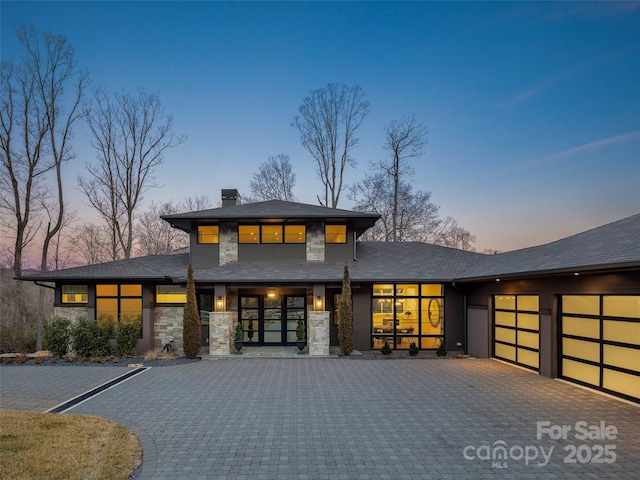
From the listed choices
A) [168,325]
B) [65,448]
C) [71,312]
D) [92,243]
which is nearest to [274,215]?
[168,325]

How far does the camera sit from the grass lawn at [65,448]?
13.7ft

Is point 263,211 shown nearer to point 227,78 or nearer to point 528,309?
point 227,78

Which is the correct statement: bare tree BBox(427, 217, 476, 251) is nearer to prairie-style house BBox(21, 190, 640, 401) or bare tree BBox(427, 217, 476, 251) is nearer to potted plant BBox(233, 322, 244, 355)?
prairie-style house BBox(21, 190, 640, 401)

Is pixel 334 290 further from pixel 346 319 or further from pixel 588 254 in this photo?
pixel 588 254

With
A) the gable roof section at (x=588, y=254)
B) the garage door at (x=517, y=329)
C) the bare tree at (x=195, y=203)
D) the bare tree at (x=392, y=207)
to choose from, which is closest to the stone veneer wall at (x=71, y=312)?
the gable roof section at (x=588, y=254)

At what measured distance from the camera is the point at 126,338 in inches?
454

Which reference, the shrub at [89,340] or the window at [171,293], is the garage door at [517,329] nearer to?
the window at [171,293]

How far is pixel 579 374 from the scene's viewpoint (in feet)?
26.0

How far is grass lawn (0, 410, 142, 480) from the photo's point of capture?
416cm

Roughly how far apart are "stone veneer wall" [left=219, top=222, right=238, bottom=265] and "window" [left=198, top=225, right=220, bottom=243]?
0.22 meters

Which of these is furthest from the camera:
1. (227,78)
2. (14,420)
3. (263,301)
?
(227,78)

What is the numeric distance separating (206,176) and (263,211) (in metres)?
14.8

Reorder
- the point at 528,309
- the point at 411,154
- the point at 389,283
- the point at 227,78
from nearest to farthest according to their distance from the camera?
1. the point at 528,309
2. the point at 389,283
3. the point at 227,78
4. the point at 411,154

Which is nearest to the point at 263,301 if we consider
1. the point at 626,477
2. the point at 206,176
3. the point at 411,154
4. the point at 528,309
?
the point at 528,309
